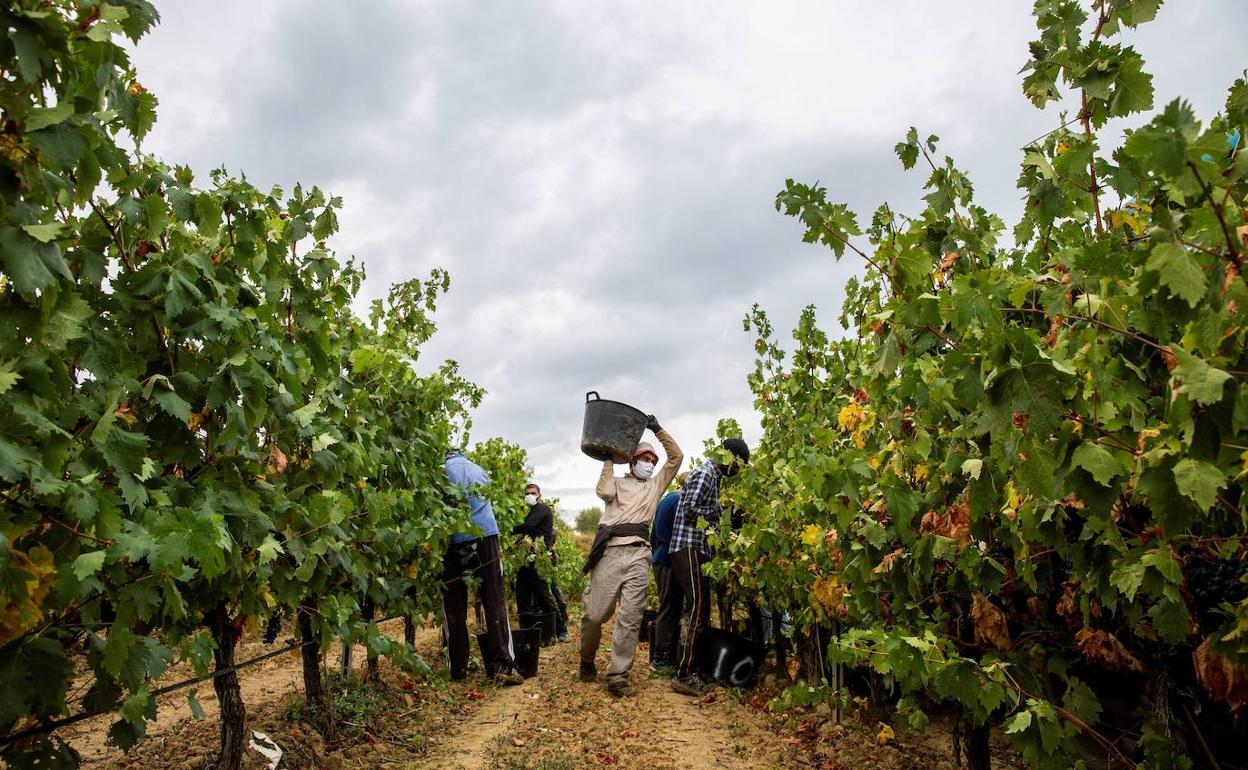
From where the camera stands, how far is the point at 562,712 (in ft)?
19.1

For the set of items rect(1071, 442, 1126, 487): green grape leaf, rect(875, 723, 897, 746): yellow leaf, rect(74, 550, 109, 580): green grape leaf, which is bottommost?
rect(875, 723, 897, 746): yellow leaf

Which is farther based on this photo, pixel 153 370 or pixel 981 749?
pixel 981 749

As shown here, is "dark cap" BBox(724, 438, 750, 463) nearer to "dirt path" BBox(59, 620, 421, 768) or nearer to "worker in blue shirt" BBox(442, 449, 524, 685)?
"worker in blue shirt" BBox(442, 449, 524, 685)

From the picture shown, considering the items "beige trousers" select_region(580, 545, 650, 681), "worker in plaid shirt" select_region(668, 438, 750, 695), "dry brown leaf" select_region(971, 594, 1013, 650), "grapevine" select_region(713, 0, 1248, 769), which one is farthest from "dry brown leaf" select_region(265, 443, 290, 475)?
"worker in plaid shirt" select_region(668, 438, 750, 695)

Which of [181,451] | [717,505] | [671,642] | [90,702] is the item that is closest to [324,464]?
[181,451]

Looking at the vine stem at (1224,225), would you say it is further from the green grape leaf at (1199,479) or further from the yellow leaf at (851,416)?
the yellow leaf at (851,416)

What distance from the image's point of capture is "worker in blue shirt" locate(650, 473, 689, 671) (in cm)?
756

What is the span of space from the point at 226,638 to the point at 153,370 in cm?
156

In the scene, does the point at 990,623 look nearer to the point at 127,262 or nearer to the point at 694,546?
the point at 127,262

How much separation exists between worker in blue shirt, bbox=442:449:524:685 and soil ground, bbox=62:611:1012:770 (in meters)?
0.26

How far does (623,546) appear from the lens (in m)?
6.76

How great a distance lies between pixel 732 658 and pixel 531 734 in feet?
7.20

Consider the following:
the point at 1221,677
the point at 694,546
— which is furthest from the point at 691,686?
the point at 1221,677

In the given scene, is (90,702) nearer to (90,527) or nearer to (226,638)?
(90,527)
